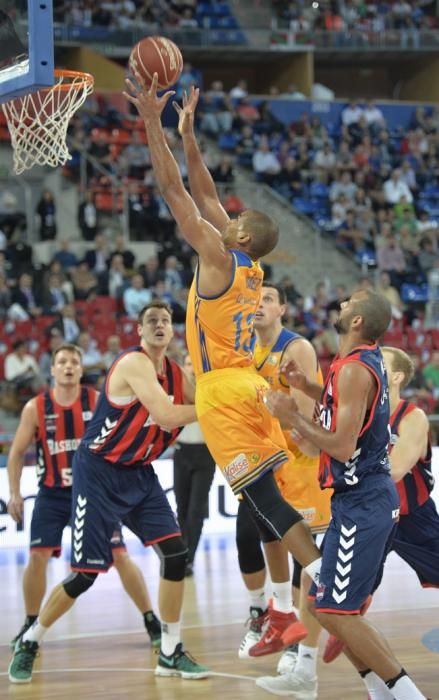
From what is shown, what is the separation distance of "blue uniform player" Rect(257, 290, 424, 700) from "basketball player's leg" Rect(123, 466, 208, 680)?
1354 mm

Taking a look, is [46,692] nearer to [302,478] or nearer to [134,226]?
[302,478]

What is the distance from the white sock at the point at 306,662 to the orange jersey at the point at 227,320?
4.87 feet

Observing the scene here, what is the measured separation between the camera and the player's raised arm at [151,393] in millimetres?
5734

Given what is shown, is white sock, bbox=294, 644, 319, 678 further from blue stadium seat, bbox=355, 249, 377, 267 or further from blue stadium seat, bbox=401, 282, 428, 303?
blue stadium seat, bbox=355, 249, 377, 267

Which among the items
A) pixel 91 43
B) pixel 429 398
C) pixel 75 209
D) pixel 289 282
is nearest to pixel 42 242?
pixel 75 209

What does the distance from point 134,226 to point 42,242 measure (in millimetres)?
1632

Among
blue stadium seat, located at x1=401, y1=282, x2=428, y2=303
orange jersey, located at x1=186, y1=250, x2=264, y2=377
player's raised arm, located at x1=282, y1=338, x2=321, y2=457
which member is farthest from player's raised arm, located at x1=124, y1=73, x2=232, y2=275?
blue stadium seat, located at x1=401, y1=282, x2=428, y2=303

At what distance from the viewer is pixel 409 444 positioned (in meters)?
5.61

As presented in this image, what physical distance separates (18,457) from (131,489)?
97 cm

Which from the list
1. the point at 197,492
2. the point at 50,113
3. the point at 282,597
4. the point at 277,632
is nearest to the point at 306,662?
the point at 277,632

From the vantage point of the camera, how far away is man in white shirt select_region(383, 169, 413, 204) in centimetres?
2050

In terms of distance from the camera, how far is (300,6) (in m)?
24.5

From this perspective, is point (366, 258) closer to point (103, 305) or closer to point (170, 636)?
point (103, 305)

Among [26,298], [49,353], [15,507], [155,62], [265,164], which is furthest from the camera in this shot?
[265,164]
